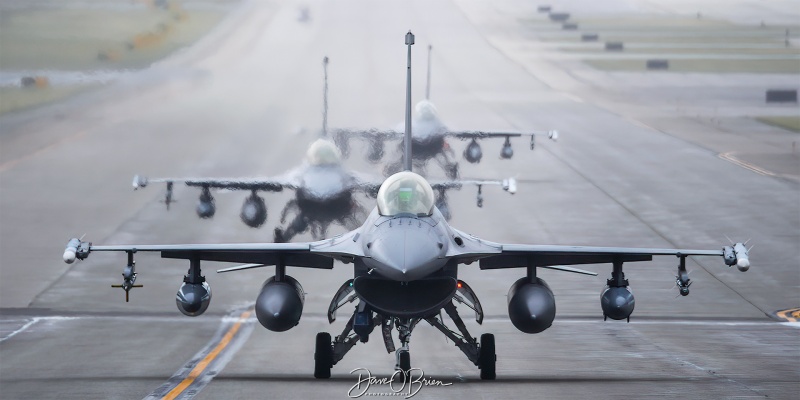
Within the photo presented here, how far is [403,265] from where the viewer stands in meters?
21.5

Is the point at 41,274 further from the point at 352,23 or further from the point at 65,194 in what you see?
the point at 352,23

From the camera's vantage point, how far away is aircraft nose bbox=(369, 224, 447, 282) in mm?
21625

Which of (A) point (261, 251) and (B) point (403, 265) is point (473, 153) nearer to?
(A) point (261, 251)

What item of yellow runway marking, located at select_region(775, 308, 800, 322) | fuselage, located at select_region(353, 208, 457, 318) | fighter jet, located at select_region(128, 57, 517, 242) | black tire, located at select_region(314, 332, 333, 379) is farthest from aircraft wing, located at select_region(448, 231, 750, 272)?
fighter jet, located at select_region(128, 57, 517, 242)

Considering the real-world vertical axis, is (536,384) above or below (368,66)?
below

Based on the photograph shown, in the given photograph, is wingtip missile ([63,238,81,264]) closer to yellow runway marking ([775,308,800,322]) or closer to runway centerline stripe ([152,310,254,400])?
runway centerline stripe ([152,310,254,400])

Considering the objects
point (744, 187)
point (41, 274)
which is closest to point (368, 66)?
point (744, 187)

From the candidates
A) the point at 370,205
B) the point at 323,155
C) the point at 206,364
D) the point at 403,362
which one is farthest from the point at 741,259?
the point at 370,205

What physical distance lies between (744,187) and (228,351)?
1312 inches

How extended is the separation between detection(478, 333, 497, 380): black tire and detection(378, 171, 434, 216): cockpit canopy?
3354 millimetres

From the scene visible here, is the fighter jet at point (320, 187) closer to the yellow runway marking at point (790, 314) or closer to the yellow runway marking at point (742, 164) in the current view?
the yellow runway marking at point (790, 314)

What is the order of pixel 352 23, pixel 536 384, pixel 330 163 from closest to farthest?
pixel 536 384, pixel 330 163, pixel 352 23

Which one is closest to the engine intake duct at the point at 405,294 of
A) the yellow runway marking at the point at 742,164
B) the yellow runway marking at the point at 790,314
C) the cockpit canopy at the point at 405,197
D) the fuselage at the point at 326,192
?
the cockpit canopy at the point at 405,197

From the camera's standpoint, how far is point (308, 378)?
25.8 metres
